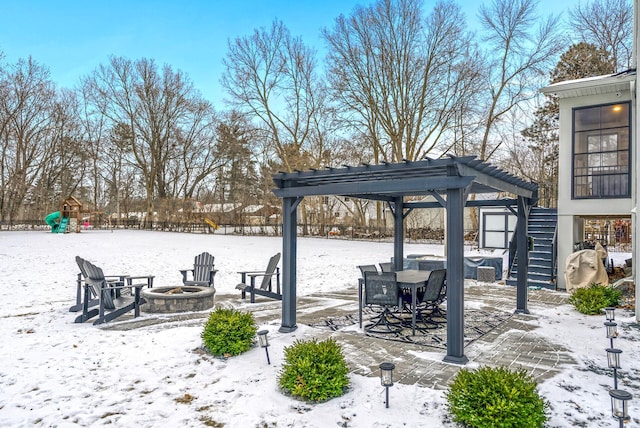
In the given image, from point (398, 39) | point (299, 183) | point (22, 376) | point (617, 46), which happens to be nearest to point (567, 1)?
point (617, 46)

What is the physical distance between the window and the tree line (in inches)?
304

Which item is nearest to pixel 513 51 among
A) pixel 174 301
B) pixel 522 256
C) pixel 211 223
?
pixel 522 256

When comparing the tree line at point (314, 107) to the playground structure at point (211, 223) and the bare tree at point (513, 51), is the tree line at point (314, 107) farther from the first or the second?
the playground structure at point (211, 223)

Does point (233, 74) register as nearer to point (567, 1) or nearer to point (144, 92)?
point (144, 92)

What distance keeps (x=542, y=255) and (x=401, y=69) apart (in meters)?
14.4

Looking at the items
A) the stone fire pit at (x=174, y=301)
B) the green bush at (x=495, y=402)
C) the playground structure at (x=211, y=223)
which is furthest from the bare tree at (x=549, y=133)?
the playground structure at (x=211, y=223)

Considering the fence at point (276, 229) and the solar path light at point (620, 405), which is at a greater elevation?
the fence at point (276, 229)

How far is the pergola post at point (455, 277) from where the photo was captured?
436 cm

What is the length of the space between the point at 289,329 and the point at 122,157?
32603 mm

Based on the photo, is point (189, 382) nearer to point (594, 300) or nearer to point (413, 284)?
point (413, 284)

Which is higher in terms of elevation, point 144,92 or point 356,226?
point 144,92

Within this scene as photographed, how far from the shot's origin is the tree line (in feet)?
67.1

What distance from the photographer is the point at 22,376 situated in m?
4.10

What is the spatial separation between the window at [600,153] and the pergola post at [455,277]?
679 centimetres
